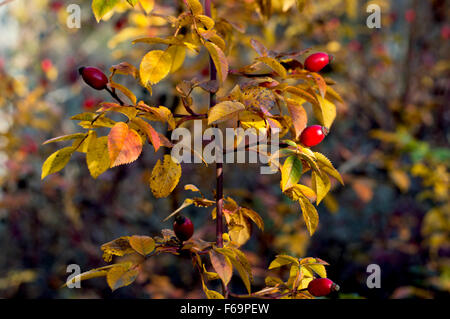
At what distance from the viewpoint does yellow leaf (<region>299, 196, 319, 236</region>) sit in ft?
2.00

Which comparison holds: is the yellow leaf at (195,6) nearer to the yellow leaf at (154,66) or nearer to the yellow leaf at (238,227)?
the yellow leaf at (154,66)

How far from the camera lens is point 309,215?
620 mm

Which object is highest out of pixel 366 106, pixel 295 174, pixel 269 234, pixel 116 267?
pixel 366 106

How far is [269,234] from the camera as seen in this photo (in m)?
1.93

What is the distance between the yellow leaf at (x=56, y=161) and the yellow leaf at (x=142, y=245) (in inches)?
6.3

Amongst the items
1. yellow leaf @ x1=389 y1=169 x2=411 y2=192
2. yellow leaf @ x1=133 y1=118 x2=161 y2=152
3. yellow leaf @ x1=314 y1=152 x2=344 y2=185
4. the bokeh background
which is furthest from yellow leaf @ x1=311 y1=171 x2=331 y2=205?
yellow leaf @ x1=389 y1=169 x2=411 y2=192

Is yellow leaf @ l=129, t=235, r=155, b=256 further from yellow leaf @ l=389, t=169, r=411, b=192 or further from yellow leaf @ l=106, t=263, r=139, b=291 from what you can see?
yellow leaf @ l=389, t=169, r=411, b=192

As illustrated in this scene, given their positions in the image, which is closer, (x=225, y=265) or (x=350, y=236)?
(x=225, y=265)

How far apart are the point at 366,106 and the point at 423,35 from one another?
51 centimetres

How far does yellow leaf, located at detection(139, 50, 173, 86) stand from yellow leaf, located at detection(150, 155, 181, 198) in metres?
0.13

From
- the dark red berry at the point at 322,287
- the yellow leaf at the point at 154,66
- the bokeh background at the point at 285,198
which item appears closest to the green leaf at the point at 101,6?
the yellow leaf at the point at 154,66

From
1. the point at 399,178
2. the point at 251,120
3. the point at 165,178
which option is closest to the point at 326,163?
the point at 251,120
